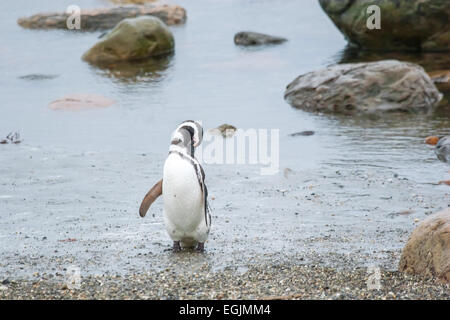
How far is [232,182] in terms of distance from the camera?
9117mm

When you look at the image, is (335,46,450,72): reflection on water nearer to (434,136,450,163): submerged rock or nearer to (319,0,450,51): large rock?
(319,0,450,51): large rock

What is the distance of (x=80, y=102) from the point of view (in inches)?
538

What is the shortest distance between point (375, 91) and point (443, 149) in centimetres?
317

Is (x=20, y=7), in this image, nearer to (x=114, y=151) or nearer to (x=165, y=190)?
(x=114, y=151)

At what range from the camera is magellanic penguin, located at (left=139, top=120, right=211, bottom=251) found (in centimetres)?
669

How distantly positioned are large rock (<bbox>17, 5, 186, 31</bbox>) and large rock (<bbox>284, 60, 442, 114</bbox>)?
385 inches

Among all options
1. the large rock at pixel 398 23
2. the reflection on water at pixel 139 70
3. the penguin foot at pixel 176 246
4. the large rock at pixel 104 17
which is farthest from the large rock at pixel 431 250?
the large rock at pixel 104 17

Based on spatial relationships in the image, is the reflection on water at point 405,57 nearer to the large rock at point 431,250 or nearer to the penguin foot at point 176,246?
the penguin foot at point 176,246

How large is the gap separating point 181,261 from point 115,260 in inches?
21.2

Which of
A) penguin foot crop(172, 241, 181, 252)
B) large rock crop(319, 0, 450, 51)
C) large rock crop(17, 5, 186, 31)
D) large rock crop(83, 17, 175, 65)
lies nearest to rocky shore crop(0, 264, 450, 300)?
penguin foot crop(172, 241, 181, 252)

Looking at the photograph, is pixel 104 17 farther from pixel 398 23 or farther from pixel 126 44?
pixel 398 23

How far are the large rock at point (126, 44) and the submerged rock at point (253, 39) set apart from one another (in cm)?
215
